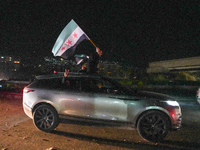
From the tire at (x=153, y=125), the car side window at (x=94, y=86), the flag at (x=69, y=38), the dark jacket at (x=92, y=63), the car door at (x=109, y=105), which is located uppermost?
the flag at (x=69, y=38)

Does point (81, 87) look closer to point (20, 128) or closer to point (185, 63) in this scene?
point (20, 128)

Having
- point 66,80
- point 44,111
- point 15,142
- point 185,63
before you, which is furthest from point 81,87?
point 185,63

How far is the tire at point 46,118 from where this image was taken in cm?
593

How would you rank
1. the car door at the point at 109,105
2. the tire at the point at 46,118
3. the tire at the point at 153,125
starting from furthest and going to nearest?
the tire at the point at 46,118 < the car door at the point at 109,105 < the tire at the point at 153,125

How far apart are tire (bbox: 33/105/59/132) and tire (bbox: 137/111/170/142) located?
2329 mm

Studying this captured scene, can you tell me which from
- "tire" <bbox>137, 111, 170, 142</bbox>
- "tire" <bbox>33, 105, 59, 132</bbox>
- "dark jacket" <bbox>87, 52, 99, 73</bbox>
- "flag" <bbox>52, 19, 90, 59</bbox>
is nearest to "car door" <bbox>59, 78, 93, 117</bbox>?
"tire" <bbox>33, 105, 59, 132</bbox>

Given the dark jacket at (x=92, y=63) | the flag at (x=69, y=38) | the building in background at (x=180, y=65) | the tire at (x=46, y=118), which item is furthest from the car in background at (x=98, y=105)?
the building in background at (x=180, y=65)

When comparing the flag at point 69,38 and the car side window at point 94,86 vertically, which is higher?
the flag at point 69,38

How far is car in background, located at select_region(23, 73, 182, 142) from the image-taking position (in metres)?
5.41

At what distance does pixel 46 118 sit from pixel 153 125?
2.94 metres

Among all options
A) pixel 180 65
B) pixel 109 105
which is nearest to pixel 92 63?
pixel 109 105

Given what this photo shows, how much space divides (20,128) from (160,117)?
157 inches

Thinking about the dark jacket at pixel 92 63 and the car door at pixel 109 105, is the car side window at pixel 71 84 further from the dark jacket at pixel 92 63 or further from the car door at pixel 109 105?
the dark jacket at pixel 92 63

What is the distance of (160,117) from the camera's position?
5.41 m
